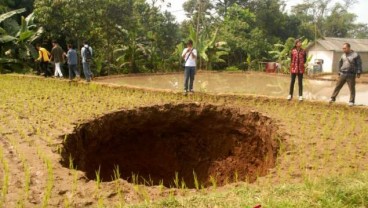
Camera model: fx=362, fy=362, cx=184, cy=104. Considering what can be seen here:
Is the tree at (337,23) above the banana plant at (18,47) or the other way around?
above

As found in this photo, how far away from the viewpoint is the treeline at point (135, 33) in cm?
1395

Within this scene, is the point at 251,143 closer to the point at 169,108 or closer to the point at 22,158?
the point at 169,108

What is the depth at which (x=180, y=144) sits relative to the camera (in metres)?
7.83

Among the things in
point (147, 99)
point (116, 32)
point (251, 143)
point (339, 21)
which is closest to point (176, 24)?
point (116, 32)

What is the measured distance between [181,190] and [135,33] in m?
14.6

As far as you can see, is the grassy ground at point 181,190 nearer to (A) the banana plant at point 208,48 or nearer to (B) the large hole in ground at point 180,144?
(B) the large hole in ground at point 180,144

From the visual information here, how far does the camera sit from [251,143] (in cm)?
682

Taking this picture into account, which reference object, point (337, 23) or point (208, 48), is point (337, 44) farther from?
point (337, 23)

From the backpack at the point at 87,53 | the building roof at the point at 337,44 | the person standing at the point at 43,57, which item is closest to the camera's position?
the backpack at the point at 87,53

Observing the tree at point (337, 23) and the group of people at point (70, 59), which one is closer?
the group of people at point (70, 59)

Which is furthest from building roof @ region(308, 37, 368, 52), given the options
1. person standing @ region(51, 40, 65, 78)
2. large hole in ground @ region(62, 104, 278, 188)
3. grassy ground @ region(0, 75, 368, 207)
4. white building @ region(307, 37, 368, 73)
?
large hole in ground @ region(62, 104, 278, 188)

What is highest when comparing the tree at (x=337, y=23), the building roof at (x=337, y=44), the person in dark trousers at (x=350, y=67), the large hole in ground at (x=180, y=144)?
the tree at (x=337, y=23)

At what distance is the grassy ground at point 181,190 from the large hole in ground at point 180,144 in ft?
1.02

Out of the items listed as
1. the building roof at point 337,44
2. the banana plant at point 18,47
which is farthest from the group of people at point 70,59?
the building roof at point 337,44
